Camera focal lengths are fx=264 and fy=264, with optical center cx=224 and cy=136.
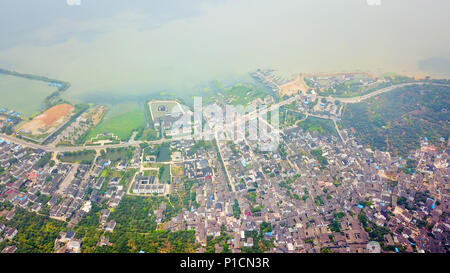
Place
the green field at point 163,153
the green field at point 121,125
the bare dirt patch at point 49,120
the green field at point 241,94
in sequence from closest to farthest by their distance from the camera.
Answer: the green field at point 163,153, the green field at point 121,125, the bare dirt patch at point 49,120, the green field at point 241,94

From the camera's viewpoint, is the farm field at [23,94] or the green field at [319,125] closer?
the green field at [319,125]

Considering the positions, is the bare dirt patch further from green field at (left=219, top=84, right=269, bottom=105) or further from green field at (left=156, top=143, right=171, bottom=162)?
green field at (left=219, top=84, right=269, bottom=105)

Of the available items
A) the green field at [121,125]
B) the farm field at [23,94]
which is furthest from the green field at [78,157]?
the farm field at [23,94]

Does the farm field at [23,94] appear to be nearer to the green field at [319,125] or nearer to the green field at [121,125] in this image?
the green field at [121,125]

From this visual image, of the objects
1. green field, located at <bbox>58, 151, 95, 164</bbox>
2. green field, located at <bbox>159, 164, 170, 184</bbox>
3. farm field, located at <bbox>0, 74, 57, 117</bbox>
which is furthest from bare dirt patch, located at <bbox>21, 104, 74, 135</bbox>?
green field, located at <bbox>159, 164, 170, 184</bbox>

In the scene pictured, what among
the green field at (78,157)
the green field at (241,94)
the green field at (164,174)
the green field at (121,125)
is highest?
the green field at (241,94)

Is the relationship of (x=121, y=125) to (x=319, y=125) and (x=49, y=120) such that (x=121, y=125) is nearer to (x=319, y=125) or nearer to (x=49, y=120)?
(x=49, y=120)
